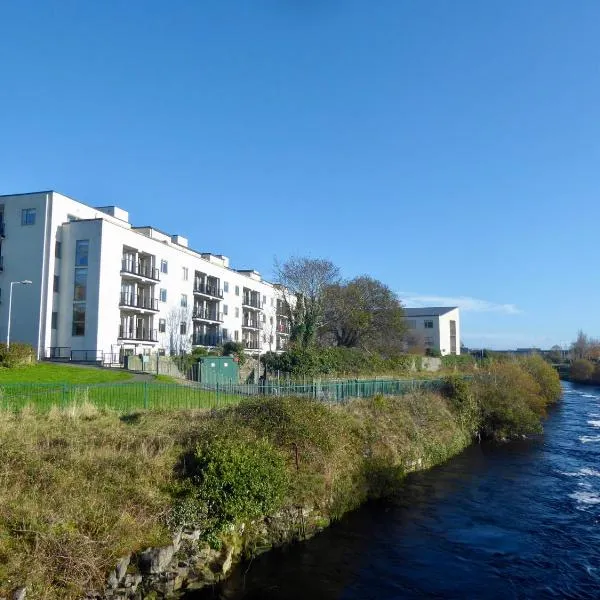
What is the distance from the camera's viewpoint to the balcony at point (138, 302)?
44806mm

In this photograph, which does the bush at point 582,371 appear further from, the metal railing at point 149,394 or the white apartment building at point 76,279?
the metal railing at point 149,394

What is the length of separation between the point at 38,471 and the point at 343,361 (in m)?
31.4

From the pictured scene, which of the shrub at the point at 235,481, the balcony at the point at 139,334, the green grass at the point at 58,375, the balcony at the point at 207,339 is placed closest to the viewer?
the shrub at the point at 235,481

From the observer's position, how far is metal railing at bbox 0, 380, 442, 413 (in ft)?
59.6

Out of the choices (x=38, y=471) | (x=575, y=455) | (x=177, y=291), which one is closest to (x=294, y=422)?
(x=38, y=471)

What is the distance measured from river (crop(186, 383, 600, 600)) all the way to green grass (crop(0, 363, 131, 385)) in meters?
18.4

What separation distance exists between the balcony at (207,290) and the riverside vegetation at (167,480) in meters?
39.0

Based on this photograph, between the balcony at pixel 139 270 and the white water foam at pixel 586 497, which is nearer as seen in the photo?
the white water foam at pixel 586 497

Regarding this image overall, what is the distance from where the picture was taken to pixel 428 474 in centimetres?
2081

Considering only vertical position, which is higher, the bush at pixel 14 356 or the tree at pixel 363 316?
the tree at pixel 363 316

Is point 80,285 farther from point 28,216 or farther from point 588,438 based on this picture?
point 588,438

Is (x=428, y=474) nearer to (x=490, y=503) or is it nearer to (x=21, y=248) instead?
(x=490, y=503)

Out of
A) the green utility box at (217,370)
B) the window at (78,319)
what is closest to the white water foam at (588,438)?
the green utility box at (217,370)

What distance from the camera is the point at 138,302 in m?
47.2
